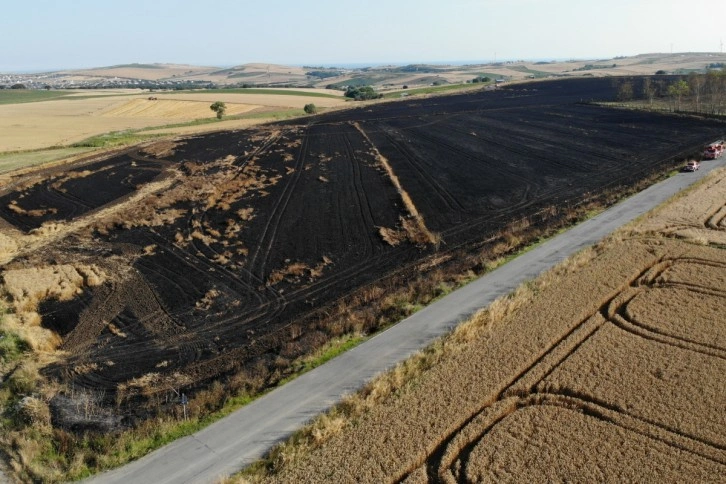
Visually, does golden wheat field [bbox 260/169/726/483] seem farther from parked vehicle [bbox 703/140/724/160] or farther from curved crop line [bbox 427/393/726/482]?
parked vehicle [bbox 703/140/724/160]

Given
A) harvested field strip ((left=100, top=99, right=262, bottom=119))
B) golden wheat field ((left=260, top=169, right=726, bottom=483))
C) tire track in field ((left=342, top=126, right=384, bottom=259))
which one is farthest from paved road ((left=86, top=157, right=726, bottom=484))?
harvested field strip ((left=100, top=99, right=262, bottom=119))

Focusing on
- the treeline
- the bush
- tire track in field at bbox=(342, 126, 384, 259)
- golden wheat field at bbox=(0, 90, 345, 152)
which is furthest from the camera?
the bush

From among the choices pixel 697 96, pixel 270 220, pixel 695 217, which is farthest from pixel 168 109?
pixel 695 217

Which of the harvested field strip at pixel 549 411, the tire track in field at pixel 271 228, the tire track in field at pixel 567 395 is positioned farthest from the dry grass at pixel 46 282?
the tire track in field at pixel 567 395

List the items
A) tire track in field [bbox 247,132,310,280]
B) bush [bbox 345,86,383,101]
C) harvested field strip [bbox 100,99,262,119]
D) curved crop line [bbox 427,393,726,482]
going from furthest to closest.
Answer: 1. bush [bbox 345,86,383,101]
2. harvested field strip [bbox 100,99,262,119]
3. tire track in field [bbox 247,132,310,280]
4. curved crop line [bbox 427,393,726,482]

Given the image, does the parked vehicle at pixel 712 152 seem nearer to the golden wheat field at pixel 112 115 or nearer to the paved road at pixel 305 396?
the paved road at pixel 305 396

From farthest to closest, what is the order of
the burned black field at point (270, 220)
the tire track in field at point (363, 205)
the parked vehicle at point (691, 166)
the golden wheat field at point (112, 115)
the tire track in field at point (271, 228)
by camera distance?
the golden wheat field at point (112, 115), the parked vehicle at point (691, 166), the tire track in field at point (363, 205), the tire track in field at point (271, 228), the burned black field at point (270, 220)

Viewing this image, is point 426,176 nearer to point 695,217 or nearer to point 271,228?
point 271,228
